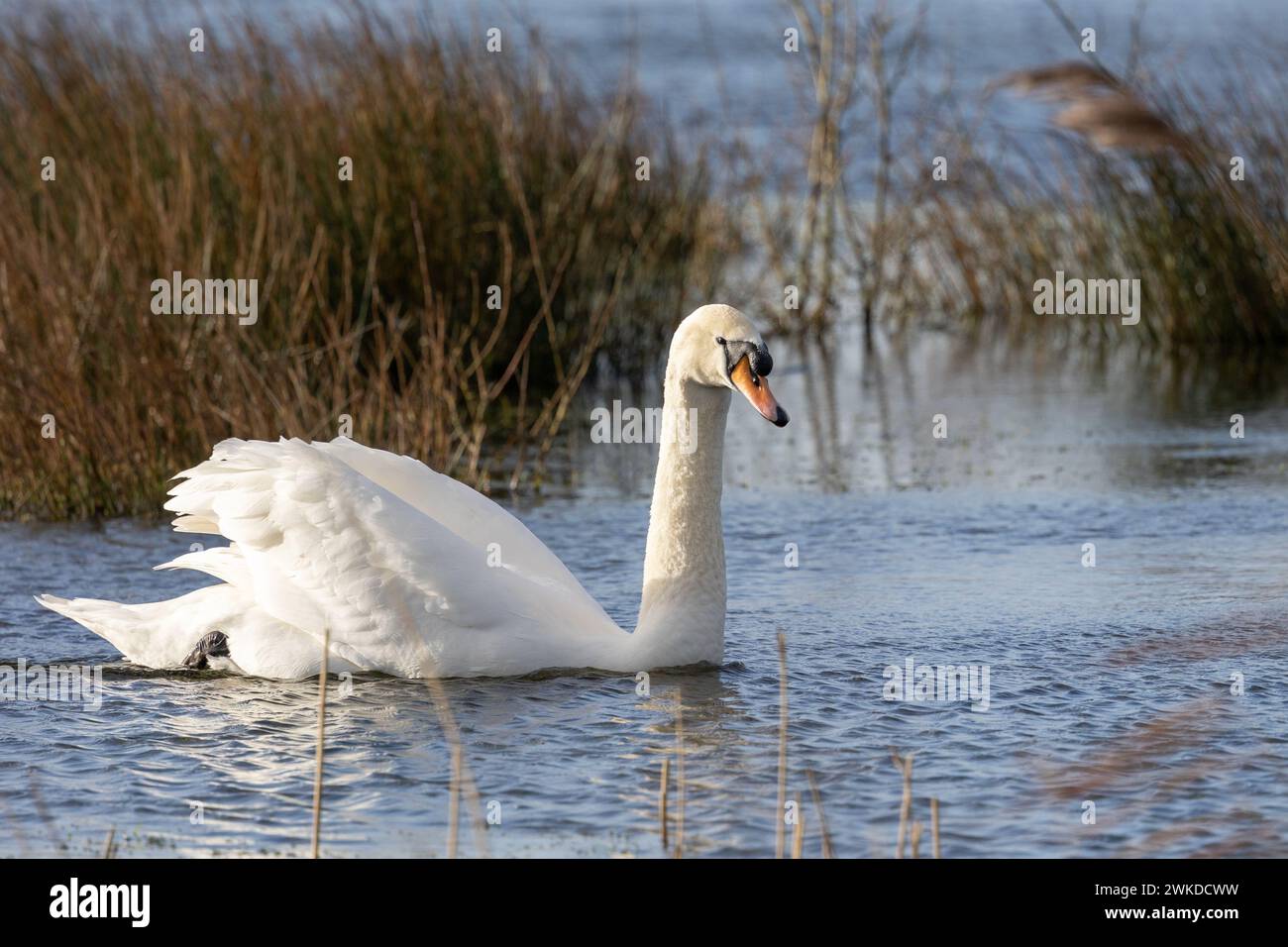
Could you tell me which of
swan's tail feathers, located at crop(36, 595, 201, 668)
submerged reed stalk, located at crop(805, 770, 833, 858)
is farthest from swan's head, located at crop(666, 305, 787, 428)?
swan's tail feathers, located at crop(36, 595, 201, 668)

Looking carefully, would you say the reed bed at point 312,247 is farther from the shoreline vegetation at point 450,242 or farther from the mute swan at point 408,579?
the mute swan at point 408,579

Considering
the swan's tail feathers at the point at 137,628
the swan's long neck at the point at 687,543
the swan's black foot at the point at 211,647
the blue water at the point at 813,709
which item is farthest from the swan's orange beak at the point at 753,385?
the swan's tail feathers at the point at 137,628

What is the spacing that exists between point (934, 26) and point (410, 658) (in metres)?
37.8

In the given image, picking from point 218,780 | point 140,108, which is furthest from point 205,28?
point 218,780

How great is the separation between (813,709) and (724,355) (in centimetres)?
132

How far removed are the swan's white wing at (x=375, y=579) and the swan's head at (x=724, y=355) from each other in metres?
1.00

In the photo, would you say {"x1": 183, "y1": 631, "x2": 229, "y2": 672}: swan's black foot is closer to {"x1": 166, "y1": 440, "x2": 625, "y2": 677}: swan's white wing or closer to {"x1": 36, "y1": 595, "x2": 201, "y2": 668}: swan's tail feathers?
{"x1": 36, "y1": 595, "x2": 201, "y2": 668}: swan's tail feathers

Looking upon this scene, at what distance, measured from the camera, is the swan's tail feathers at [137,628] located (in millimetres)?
7406

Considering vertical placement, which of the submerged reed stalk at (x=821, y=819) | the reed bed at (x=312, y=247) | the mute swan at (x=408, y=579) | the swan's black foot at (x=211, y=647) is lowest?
the submerged reed stalk at (x=821, y=819)

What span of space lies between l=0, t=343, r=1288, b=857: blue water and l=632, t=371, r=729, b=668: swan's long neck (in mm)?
147

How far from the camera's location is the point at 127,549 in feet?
32.0

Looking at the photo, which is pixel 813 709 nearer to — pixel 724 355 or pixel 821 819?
pixel 724 355

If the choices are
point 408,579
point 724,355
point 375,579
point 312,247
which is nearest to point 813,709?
point 724,355

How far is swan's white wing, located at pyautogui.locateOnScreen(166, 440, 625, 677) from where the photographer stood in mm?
7008
